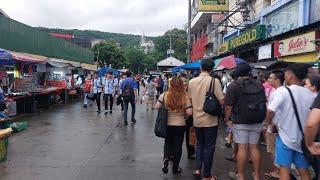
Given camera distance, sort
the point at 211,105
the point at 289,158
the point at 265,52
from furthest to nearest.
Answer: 1. the point at 265,52
2. the point at 211,105
3. the point at 289,158

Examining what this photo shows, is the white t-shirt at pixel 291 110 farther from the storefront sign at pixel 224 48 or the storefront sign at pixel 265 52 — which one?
the storefront sign at pixel 224 48

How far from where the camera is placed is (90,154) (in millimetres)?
9250

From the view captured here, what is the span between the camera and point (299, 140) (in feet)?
17.2

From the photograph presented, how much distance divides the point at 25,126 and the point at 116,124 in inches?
106

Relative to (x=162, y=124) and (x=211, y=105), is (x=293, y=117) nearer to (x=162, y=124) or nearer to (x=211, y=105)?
(x=211, y=105)

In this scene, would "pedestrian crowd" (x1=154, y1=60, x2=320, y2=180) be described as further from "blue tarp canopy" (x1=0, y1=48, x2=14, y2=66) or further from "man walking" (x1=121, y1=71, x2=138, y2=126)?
"blue tarp canopy" (x1=0, y1=48, x2=14, y2=66)

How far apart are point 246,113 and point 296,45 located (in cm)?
1043

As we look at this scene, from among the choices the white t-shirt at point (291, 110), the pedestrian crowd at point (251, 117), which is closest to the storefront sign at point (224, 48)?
the pedestrian crowd at point (251, 117)

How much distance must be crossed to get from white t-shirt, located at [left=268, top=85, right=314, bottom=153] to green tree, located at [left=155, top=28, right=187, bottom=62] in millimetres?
77628

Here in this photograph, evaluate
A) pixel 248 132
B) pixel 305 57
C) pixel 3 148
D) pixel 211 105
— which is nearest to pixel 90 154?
pixel 3 148

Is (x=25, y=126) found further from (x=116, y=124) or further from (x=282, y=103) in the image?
(x=282, y=103)

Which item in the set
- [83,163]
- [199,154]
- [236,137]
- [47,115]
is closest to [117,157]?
[83,163]

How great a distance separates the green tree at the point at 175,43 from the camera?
283 ft

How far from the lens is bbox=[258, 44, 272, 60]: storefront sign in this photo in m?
19.1
